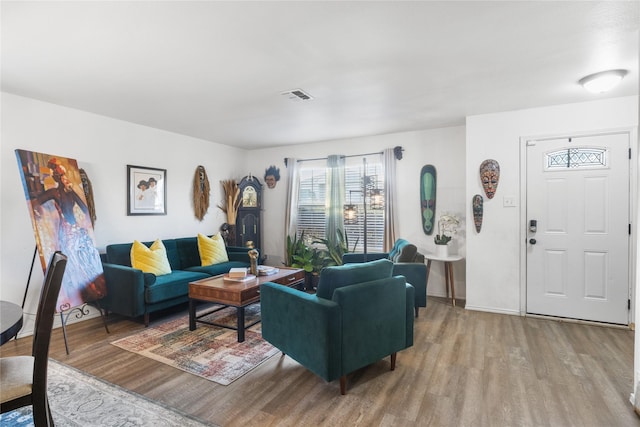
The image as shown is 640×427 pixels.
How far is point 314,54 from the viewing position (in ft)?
8.07

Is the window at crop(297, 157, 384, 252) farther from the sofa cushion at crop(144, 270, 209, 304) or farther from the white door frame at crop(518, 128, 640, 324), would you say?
the sofa cushion at crop(144, 270, 209, 304)

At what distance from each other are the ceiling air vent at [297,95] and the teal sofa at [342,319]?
1.83 metres

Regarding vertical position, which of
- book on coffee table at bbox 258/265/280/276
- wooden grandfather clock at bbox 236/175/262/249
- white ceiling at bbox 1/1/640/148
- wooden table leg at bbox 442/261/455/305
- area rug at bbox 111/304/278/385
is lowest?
area rug at bbox 111/304/278/385

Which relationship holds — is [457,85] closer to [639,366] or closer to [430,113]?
[430,113]

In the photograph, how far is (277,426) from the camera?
75.8 inches

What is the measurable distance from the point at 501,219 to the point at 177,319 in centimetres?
403

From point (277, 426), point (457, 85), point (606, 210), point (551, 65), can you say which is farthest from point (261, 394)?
point (606, 210)

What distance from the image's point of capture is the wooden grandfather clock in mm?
5820

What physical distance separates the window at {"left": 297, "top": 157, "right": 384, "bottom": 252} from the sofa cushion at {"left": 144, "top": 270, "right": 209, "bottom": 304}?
2.19 metres

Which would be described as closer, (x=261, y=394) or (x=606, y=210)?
(x=261, y=394)

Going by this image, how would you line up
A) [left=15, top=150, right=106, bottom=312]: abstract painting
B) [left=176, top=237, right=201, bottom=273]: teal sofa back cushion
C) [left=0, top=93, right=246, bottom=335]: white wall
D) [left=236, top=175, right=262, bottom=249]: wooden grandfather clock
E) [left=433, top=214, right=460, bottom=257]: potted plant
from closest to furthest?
[left=15, top=150, right=106, bottom=312]: abstract painting < [left=0, top=93, right=246, bottom=335]: white wall < [left=433, top=214, right=460, bottom=257]: potted plant < [left=176, top=237, right=201, bottom=273]: teal sofa back cushion < [left=236, top=175, right=262, bottom=249]: wooden grandfather clock

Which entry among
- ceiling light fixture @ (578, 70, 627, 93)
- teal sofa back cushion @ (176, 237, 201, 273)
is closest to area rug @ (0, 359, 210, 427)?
teal sofa back cushion @ (176, 237, 201, 273)

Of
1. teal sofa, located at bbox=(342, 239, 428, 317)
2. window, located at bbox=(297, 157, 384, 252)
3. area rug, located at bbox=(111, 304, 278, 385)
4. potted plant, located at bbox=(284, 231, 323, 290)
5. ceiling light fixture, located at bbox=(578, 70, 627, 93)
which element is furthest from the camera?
window, located at bbox=(297, 157, 384, 252)

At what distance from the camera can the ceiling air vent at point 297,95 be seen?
10.5 ft
